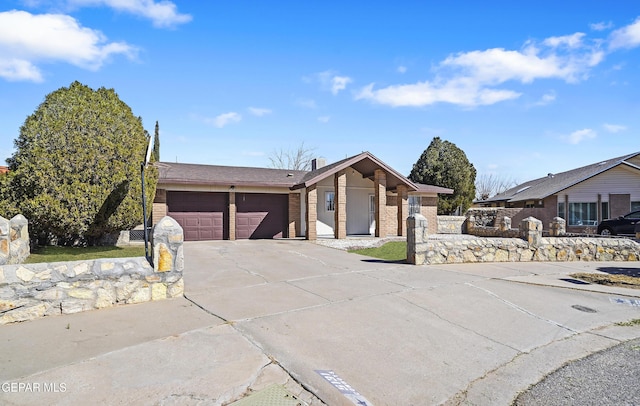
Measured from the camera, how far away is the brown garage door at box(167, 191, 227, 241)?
1658cm

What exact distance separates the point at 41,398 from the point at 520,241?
12999mm

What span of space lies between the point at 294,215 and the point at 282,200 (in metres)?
1.01

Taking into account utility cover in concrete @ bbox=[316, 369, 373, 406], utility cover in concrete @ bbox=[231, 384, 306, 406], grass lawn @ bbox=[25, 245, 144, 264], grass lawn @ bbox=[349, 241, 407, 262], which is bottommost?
utility cover in concrete @ bbox=[316, 369, 373, 406]

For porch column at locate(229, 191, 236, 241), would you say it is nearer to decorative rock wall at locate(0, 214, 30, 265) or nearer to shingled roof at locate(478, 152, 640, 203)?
decorative rock wall at locate(0, 214, 30, 265)

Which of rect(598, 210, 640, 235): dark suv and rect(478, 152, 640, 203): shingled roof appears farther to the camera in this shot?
rect(478, 152, 640, 203): shingled roof

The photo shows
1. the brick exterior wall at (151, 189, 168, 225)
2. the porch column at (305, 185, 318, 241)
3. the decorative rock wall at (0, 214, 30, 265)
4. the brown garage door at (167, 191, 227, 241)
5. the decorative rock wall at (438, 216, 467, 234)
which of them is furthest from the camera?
the decorative rock wall at (438, 216, 467, 234)

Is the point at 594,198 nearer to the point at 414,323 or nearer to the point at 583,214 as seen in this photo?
the point at 583,214

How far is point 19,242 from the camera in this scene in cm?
748

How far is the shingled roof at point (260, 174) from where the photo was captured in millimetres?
16609

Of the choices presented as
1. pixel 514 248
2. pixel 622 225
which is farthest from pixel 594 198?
pixel 514 248

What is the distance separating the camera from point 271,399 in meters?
3.31

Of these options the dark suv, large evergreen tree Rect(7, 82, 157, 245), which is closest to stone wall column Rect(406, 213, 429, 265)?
large evergreen tree Rect(7, 82, 157, 245)

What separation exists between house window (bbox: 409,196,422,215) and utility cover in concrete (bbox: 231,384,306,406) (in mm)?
19659

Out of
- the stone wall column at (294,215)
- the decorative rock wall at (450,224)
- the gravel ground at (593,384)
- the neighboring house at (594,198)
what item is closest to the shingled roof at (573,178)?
the neighboring house at (594,198)
